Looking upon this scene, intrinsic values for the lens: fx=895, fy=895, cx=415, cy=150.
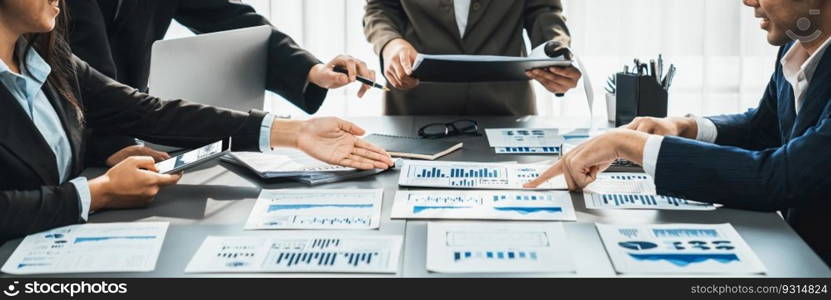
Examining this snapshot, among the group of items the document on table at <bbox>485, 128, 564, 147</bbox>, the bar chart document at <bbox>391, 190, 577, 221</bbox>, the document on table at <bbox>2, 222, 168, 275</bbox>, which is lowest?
the document on table at <bbox>485, 128, 564, 147</bbox>

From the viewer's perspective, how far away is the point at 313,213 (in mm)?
1610

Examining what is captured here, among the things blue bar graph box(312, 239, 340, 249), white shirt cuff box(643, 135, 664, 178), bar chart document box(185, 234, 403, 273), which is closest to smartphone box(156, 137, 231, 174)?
bar chart document box(185, 234, 403, 273)

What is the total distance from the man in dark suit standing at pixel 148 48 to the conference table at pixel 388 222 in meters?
0.46

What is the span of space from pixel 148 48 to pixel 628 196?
1.56 m

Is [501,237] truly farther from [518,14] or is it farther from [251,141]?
[518,14]

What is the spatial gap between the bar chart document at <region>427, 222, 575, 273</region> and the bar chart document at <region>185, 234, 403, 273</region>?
0.07 metres

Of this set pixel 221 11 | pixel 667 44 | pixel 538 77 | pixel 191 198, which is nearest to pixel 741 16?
pixel 667 44

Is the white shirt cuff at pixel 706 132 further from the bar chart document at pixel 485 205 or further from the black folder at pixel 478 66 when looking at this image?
the bar chart document at pixel 485 205

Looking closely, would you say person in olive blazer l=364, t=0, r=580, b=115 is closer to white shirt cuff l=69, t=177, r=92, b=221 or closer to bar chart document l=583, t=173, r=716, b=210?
bar chart document l=583, t=173, r=716, b=210

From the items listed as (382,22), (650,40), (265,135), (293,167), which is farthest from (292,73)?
(650,40)

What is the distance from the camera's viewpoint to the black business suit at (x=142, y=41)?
2281 millimetres

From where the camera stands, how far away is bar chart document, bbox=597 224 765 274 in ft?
4.33

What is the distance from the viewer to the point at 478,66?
7.60ft

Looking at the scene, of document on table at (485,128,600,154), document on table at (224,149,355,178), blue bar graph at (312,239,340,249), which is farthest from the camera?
document on table at (485,128,600,154)
